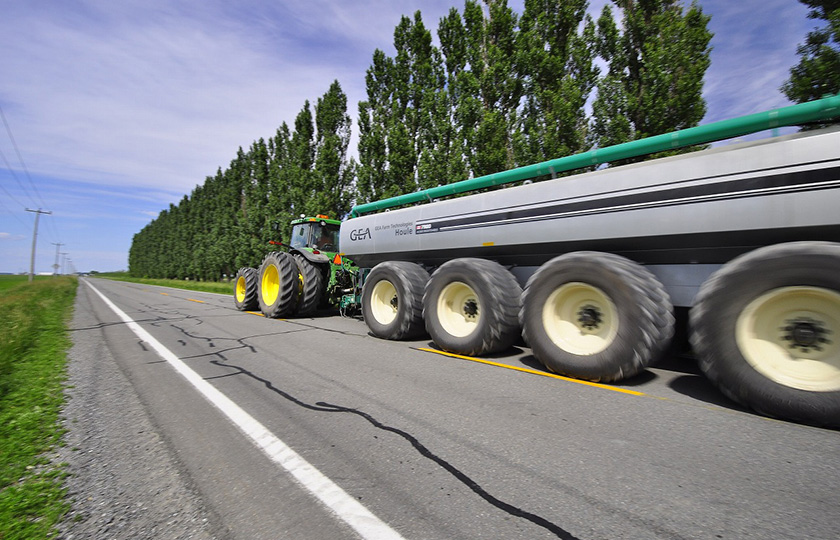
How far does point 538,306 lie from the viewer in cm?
424

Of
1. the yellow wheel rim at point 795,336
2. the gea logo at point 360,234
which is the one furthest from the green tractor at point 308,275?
the yellow wheel rim at point 795,336

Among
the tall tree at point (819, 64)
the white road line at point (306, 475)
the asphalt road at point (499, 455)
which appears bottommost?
the white road line at point (306, 475)

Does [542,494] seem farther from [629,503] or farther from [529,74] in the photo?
[529,74]

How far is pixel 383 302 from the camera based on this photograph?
6.84 meters

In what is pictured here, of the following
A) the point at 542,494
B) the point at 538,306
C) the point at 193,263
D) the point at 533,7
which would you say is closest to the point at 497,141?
the point at 533,7

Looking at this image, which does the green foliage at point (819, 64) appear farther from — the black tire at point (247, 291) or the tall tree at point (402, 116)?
the black tire at point (247, 291)

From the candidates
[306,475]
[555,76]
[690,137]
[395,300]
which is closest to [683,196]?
[690,137]

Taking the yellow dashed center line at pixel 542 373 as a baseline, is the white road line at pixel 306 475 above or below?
below

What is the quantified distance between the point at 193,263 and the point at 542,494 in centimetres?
5262

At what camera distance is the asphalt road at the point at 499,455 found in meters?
1.75

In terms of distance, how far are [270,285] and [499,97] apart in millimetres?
10080

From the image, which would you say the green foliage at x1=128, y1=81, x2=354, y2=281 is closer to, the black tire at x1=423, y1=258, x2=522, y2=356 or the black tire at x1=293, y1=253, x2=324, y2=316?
the black tire at x1=293, y1=253, x2=324, y2=316

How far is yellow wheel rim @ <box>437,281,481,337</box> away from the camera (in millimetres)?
5336

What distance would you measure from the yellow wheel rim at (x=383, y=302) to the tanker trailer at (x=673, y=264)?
119 cm
